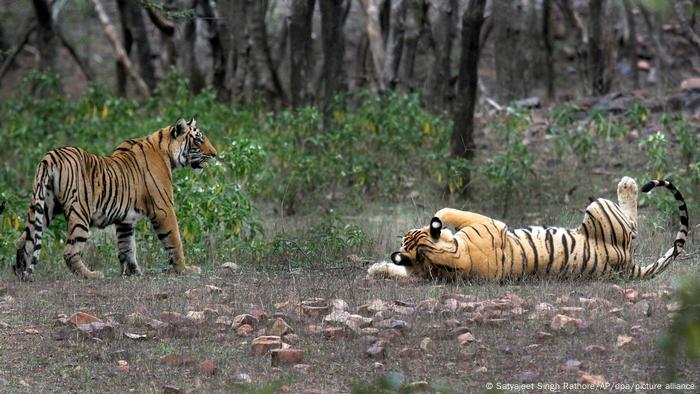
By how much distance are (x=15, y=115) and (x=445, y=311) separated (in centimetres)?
1119

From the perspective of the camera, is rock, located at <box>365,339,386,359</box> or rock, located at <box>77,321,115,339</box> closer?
rock, located at <box>365,339,386,359</box>

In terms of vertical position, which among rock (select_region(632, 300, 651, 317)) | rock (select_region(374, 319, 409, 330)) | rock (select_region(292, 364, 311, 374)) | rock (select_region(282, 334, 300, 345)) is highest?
rock (select_region(632, 300, 651, 317))

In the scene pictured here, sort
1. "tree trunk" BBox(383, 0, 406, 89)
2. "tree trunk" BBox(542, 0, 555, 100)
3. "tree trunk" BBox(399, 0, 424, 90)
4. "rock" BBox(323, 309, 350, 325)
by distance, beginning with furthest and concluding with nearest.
→ 1. "tree trunk" BBox(542, 0, 555, 100)
2. "tree trunk" BBox(383, 0, 406, 89)
3. "tree trunk" BBox(399, 0, 424, 90)
4. "rock" BBox(323, 309, 350, 325)

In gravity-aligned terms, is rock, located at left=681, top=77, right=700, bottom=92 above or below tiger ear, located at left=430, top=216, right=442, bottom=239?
above

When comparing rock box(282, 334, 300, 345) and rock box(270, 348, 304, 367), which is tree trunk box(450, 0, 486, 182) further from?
rock box(270, 348, 304, 367)

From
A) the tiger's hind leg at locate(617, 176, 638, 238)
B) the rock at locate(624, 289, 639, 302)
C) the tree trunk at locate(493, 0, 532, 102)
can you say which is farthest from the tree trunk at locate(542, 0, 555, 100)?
the rock at locate(624, 289, 639, 302)

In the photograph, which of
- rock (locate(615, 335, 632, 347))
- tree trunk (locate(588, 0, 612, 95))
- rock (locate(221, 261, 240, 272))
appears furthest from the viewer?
tree trunk (locate(588, 0, 612, 95))

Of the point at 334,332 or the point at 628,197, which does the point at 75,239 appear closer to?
the point at 334,332

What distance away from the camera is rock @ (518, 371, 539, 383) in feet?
16.6

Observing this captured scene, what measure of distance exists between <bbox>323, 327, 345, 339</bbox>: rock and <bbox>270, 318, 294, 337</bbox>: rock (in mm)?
226

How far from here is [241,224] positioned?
9375 millimetres

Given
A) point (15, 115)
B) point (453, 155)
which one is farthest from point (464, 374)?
point (15, 115)

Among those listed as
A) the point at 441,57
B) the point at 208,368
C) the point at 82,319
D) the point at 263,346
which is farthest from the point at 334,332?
the point at 441,57

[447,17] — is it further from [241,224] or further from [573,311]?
[573,311]
